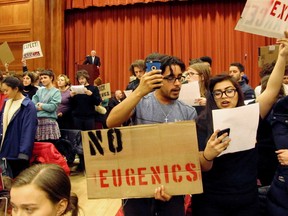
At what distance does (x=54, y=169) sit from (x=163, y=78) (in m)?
0.68

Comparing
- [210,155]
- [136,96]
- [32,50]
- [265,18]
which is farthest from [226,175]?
[32,50]

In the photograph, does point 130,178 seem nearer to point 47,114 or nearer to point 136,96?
point 136,96

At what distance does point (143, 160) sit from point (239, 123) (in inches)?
18.8

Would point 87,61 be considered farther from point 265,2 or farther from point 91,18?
point 265,2

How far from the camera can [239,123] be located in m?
1.59

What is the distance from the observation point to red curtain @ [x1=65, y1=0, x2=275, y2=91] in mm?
8500

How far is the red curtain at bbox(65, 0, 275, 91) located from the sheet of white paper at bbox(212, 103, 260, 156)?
23.3 feet

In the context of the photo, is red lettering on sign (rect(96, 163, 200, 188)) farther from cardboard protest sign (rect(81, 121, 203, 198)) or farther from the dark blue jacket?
the dark blue jacket

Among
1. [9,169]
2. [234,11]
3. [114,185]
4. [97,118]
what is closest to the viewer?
[114,185]

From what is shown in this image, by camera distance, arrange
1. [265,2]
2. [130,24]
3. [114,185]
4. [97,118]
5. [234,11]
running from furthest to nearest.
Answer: [130,24], [234,11], [97,118], [265,2], [114,185]

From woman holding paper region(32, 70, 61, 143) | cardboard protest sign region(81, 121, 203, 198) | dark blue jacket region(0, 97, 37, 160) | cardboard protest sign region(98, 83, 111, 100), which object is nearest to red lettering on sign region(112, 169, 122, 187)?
cardboard protest sign region(81, 121, 203, 198)

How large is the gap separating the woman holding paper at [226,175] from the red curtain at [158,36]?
7.04 metres

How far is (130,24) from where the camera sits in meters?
9.13

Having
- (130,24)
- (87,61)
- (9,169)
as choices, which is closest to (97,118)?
(9,169)
